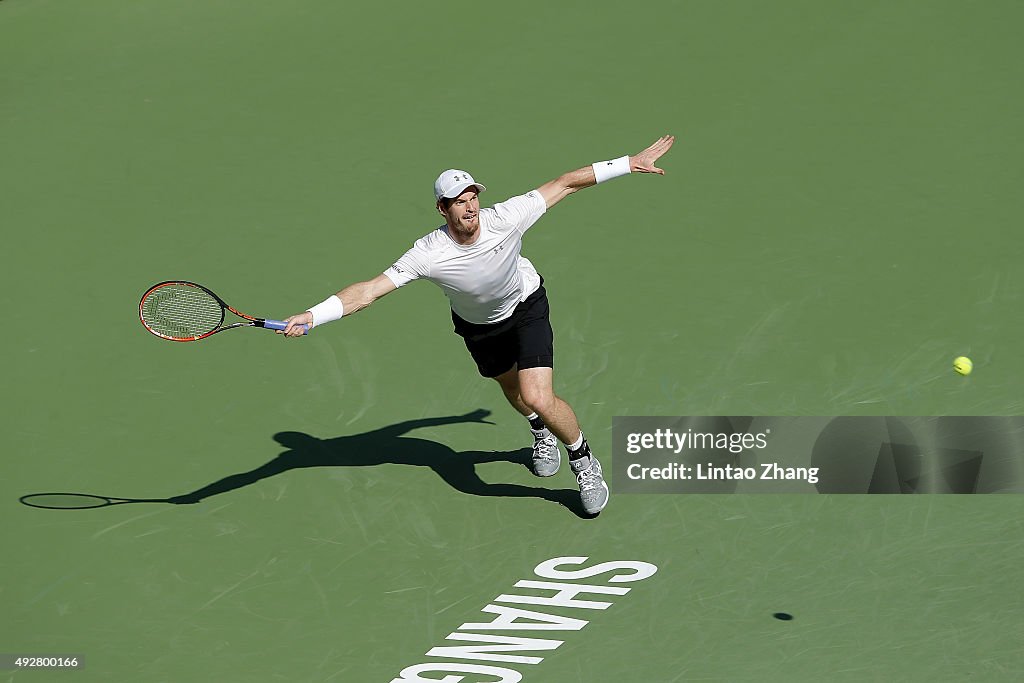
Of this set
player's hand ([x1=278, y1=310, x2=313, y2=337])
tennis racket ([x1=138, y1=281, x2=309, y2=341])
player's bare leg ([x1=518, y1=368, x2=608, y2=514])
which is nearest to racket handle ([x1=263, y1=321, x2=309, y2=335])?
player's hand ([x1=278, y1=310, x2=313, y2=337])

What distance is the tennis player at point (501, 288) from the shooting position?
11234 mm

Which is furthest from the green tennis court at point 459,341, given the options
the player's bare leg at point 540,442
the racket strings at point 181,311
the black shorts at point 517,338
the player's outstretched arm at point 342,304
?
the player's outstretched arm at point 342,304

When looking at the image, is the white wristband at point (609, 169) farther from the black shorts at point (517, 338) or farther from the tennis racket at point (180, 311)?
the tennis racket at point (180, 311)

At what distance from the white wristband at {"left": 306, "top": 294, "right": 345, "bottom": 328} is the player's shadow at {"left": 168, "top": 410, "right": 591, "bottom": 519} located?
207 cm

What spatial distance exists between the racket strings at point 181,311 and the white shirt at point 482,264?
1290 millimetres

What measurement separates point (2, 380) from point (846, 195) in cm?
769

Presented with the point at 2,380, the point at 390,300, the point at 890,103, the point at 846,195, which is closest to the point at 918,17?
the point at 890,103

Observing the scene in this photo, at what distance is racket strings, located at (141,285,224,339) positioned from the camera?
11508mm

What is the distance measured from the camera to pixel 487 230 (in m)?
11.5

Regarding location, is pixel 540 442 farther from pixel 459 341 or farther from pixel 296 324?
pixel 296 324

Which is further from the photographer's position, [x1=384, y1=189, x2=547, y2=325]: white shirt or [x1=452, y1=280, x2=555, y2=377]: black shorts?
[x1=452, y1=280, x2=555, y2=377]: black shorts

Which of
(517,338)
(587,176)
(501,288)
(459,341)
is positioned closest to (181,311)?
(501,288)

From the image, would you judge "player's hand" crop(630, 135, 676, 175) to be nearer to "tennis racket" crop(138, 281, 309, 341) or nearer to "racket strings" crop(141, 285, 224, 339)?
"tennis racket" crop(138, 281, 309, 341)

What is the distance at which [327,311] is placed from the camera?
11.0 meters
